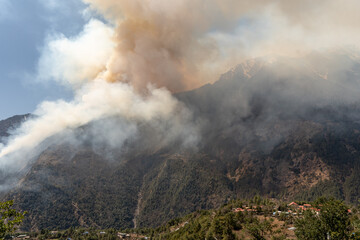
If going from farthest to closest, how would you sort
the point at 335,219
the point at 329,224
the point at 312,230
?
the point at 312,230 < the point at 329,224 < the point at 335,219

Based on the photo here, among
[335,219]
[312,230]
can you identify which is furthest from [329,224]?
[312,230]

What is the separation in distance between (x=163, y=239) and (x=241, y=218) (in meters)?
74.3

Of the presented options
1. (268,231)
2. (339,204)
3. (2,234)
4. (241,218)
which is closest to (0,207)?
(2,234)

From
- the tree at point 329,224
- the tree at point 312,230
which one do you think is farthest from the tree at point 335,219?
the tree at point 312,230

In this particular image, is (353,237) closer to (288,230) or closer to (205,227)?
(288,230)

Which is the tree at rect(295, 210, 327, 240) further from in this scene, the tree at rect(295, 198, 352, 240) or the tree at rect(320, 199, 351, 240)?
the tree at rect(320, 199, 351, 240)

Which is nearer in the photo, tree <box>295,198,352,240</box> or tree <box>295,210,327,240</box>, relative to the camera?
tree <box>295,198,352,240</box>

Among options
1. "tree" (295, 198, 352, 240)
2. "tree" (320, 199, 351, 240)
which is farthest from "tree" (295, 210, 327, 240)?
"tree" (320, 199, 351, 240)

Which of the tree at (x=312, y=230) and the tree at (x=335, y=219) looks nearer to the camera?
the tree at (x=335, y=219)

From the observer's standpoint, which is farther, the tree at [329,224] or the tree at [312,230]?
the tree at [312,230]

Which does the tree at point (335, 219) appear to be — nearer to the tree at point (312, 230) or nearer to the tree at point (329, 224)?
the tree at point (329, 224)

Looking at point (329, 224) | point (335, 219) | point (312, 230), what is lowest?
point (312, 230)

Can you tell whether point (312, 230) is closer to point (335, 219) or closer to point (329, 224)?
point (329, 224)

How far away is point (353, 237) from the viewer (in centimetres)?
5453
